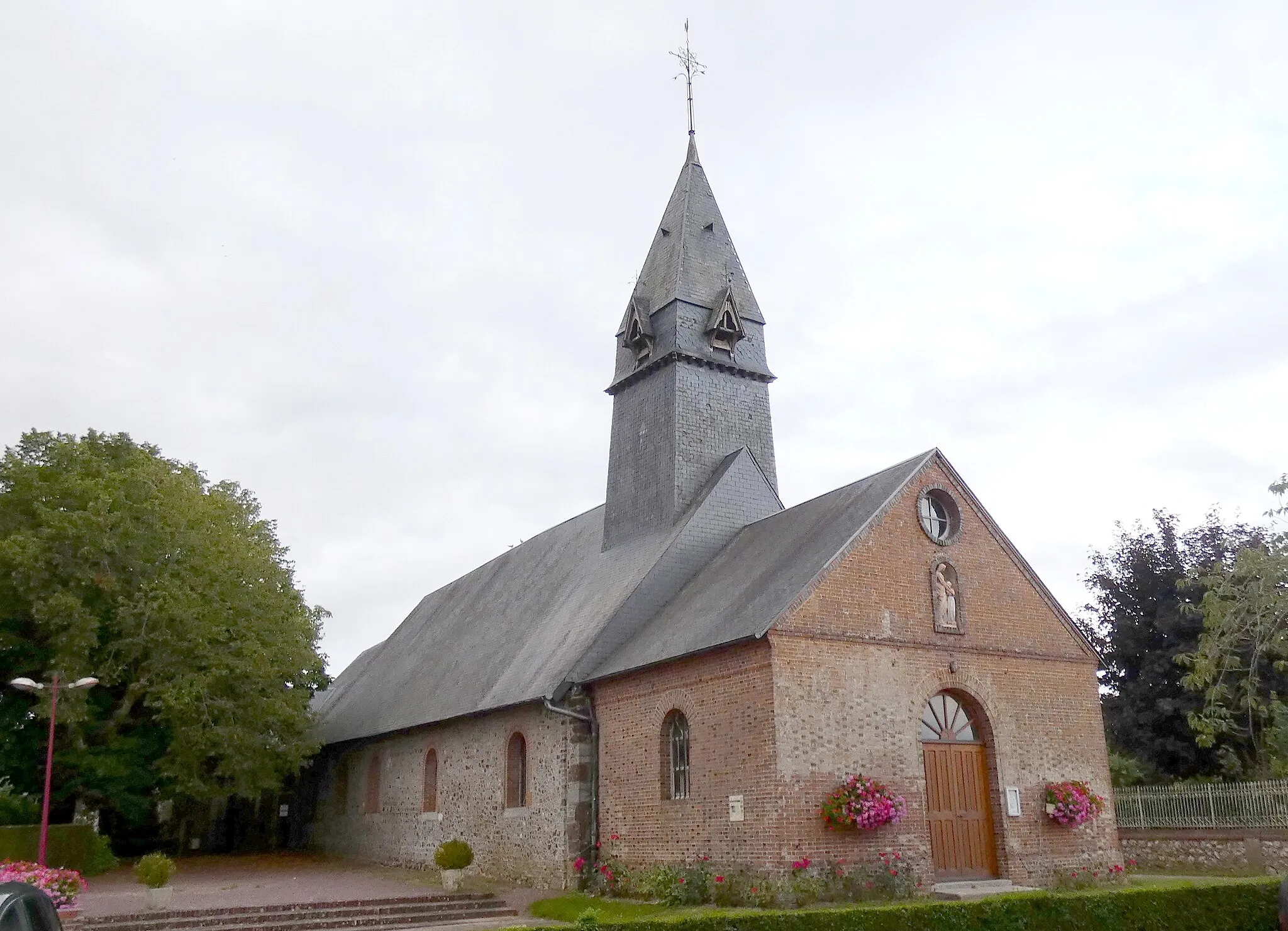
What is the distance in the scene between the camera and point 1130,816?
72.5 feet

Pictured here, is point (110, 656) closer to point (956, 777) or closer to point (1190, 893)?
point (956, 777)

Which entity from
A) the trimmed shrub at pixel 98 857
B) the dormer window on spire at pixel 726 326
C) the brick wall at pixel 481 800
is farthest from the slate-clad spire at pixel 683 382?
the trimmed shrub at pixel 98 857

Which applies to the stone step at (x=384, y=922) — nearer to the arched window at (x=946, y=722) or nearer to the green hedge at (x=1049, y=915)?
the arched window at (x=946, y=722)

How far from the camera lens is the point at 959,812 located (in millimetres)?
17156

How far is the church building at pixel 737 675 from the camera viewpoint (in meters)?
16.1

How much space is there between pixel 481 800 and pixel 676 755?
5817 millimetres

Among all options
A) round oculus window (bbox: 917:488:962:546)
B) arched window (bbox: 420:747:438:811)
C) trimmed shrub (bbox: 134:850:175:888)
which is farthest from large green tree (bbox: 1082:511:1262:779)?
trimmed shrub (bbox: 134:850:175:888)

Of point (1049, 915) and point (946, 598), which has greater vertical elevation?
point (946, 598)

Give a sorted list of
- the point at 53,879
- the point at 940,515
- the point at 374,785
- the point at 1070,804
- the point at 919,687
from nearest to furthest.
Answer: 1. the point at 53,879
2. the point at 919,687
3. the point at 1070,804
4. the point at 940,515
5. the point at 374,785

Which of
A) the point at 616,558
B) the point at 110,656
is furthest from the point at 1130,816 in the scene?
the point at 110,656

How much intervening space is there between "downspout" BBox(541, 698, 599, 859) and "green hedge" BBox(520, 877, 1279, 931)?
735 centimetres

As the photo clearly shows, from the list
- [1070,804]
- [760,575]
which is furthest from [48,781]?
[1070,804]

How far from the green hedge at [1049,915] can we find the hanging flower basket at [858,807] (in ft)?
8.76

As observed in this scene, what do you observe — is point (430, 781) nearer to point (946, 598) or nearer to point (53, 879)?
point (53, 879)
